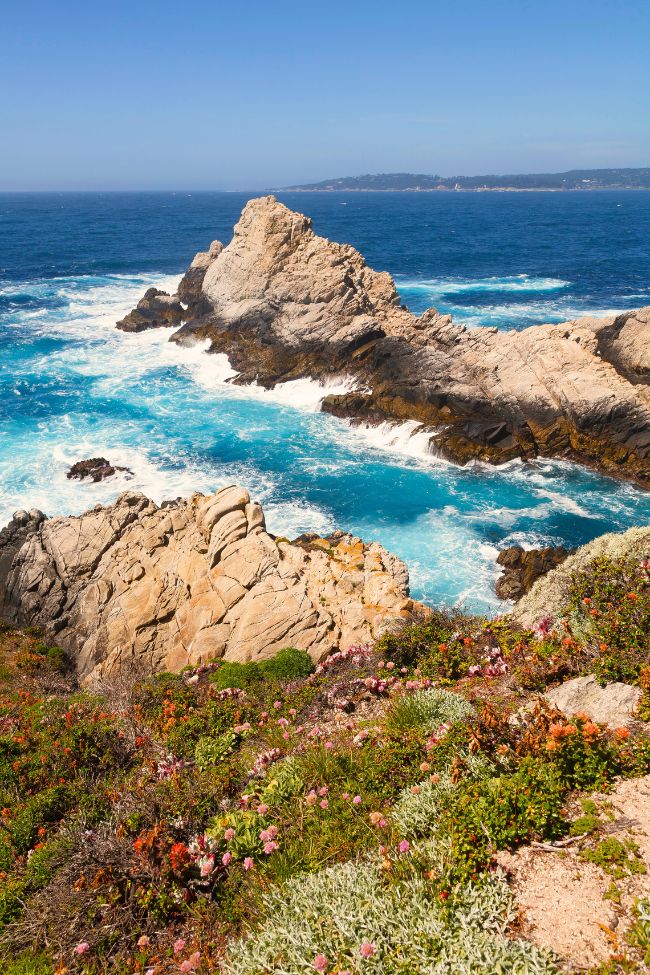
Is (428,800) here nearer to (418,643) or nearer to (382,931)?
(382,931)

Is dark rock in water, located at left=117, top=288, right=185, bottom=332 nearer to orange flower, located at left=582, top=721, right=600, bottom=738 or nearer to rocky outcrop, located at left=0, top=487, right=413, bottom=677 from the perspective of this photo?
rocky outcrop, located at left=0, top=487, right=413, bottom=677

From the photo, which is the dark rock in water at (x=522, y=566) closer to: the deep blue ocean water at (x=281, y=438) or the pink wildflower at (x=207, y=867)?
the deep blue ocean water at (x=281, y=438)

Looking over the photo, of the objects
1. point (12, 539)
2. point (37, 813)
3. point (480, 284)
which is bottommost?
point (12, 539)

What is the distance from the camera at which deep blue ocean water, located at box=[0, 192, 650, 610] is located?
88.0 feet

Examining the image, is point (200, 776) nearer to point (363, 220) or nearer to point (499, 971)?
point (499, 971)

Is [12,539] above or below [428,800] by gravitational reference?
below

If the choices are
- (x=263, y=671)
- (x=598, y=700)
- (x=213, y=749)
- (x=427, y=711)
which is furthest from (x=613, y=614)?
(x=263, y=671)

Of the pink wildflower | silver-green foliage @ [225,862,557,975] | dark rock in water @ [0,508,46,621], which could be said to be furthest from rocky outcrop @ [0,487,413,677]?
silver-green foliage @ [225,862,557,975]

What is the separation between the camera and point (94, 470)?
3023 centimetres

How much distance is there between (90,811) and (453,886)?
5.24 metres

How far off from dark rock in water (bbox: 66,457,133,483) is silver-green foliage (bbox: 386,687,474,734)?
25.2m

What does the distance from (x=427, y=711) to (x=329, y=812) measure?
2021mm

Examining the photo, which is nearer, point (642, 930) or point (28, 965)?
point (642, 930)

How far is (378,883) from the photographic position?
550 centimetres
